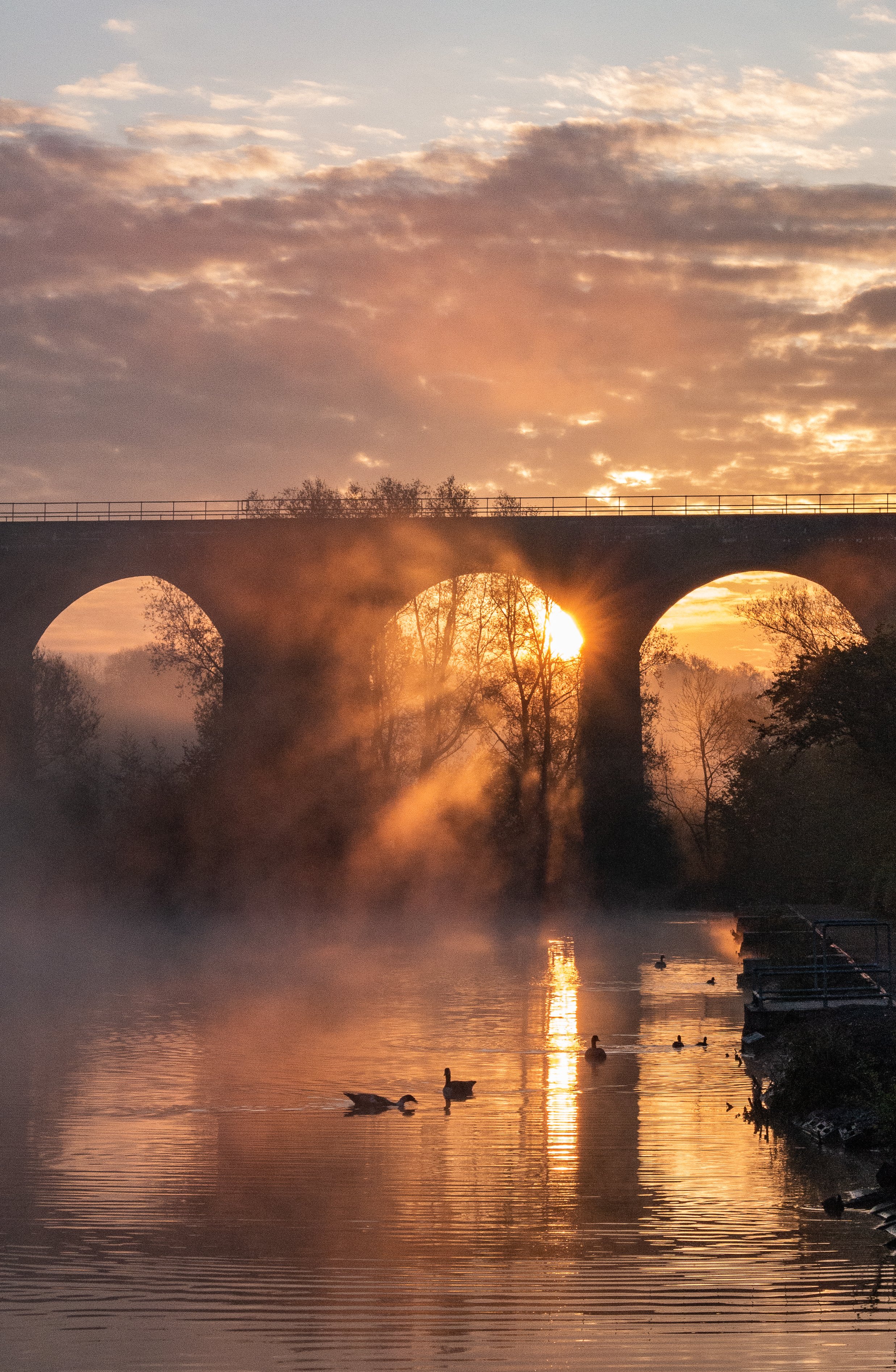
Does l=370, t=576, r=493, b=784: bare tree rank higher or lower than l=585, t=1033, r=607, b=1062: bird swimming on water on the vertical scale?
higher

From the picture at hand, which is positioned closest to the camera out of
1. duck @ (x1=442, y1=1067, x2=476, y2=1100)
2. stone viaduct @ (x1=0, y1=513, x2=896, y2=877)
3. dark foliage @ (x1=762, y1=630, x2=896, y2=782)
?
duck @ (x1=442, y1=1067, x2=476, y2=1100)

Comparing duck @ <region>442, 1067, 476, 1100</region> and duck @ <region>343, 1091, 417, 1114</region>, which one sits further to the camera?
duck @ <region>442, 1067, 476, 1100</region>

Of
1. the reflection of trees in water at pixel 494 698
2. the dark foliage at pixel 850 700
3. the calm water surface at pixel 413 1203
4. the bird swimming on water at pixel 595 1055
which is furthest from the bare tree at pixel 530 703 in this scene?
the bird swimming on water at pixel 595 1055

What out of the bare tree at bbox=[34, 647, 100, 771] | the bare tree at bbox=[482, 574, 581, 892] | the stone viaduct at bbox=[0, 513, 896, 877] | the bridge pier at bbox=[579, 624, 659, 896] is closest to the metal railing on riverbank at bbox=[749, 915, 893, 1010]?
the bridge pier at bbox=[579, 624, 659, 896]

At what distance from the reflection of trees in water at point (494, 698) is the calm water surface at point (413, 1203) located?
2021cm

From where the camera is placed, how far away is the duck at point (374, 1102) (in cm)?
1492

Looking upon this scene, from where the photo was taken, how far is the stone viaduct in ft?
132

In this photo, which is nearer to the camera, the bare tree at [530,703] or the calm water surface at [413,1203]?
the calm water surface at [413,1203]

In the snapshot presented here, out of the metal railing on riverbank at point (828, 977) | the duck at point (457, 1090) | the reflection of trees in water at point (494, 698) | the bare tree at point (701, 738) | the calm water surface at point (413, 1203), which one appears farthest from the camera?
the bare tree at point (701, 738)

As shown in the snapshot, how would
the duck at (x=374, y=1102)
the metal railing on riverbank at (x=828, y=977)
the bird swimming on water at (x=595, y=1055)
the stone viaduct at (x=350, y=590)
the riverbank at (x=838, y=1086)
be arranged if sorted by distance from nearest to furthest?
the riverbank at (x=838, y=1086)
the duck at (x=374, y=1102)
the bird swimming on water at (x=595, y=1055)
the metal railing on riverbank at (x=828, y=977)
the stone viaduct at (x=350, y=590)

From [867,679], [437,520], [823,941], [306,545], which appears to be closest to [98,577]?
[306,545]

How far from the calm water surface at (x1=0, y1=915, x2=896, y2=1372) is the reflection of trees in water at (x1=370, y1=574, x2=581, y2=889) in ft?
66.3

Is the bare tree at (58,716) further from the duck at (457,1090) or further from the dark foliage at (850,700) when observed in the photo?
the duck at (457,1090)

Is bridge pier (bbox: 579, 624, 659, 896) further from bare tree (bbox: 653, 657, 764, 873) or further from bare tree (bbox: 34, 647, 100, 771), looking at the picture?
bare tree (bbox: 34, 647, 100, 771)
